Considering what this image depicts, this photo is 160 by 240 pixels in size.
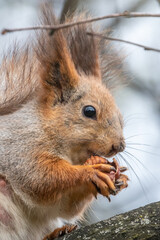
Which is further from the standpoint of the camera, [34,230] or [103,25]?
[103,25]

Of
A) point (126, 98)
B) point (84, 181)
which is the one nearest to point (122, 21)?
point (126, 98)

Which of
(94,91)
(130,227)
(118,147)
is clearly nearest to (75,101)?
(94,91)

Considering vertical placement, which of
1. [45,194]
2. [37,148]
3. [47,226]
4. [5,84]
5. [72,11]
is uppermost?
[72,11]

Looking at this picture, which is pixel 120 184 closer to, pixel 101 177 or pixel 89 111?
pixel 101 177

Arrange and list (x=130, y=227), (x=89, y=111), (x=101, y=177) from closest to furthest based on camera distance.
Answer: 1. (x=130, y=227)
2. (x=101, y=177)
3. (x=89, y=111)

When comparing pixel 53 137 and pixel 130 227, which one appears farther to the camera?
pixel 53 137

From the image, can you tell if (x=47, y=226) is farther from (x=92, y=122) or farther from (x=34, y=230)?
(x=92, y=122)

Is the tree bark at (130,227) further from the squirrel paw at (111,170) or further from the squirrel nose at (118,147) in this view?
the squirrel nose at (118,147)
